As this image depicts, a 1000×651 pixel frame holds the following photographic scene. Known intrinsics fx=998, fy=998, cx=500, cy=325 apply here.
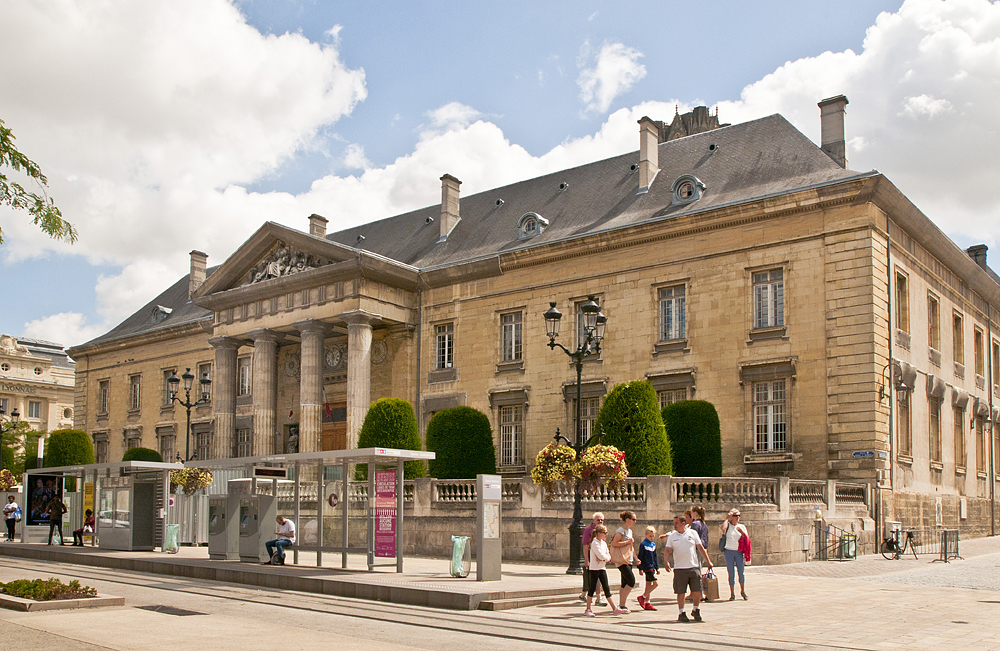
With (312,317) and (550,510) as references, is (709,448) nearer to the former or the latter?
(550,510)

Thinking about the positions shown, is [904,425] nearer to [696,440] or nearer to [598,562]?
[696,440]

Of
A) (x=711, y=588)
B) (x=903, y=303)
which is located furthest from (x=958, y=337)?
(x=711, y=588)

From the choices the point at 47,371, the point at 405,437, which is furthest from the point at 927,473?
the point at 47,371

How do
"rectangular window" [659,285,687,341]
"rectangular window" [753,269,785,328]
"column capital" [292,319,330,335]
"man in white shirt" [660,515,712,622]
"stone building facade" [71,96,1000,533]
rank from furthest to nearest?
"column capital" [292,319,330,335] → "rectangular window" [659,285,687,341] → "rectangular window" [753,269,785,328] → "stone building facade" [71,96,1000,533] → "man in white shirt" [660,515,712,622]

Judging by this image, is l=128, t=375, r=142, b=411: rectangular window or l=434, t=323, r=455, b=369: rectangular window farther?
l=128, t=375, r=142, b=411: rectangular window

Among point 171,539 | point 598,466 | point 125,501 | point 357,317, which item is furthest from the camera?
point 357,317

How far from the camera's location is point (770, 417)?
98.4ft

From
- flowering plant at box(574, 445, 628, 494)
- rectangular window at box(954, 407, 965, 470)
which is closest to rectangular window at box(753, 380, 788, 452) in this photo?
rectangular window at box(954, 407, 965, 470)

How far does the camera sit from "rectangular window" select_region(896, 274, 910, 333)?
30844mm

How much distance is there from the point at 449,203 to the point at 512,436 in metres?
11.8

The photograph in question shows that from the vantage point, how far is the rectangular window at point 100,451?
5425 centimetres

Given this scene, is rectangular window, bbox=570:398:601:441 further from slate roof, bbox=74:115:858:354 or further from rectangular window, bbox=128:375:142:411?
rectangular window, bbox=128:375:142:411

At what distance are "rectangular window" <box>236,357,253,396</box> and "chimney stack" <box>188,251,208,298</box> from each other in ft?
31.4

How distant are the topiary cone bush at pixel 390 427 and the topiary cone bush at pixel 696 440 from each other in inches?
325
